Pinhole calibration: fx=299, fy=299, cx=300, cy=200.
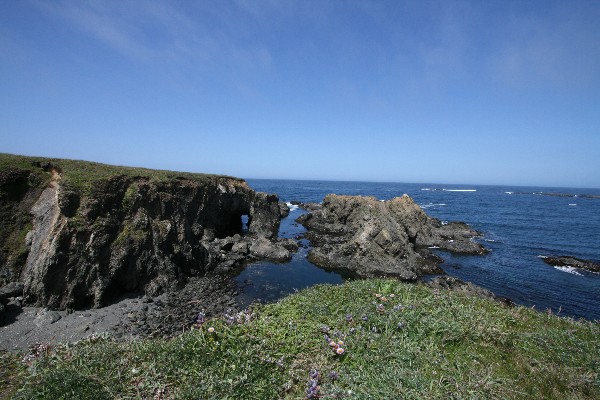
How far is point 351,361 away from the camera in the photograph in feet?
21.1

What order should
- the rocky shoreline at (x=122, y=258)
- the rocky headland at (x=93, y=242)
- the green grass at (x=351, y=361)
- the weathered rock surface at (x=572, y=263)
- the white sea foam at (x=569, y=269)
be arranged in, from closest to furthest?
the green grass at (x=351, y=361), the rocky shoreline at (x=122, y=258), the rocky headland at (x=93, y=242), the white sea foam at (x=569, y=269), the weathered rock surface at (x=572, y=263)

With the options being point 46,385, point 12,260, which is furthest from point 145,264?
point 46,385

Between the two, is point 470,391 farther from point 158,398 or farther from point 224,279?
point 224,279

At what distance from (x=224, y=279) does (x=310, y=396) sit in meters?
20.8

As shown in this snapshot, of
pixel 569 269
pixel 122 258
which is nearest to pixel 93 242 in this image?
pixel 122 258

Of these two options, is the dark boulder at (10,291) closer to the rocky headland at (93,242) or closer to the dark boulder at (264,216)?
the rocky headland at (93,242)

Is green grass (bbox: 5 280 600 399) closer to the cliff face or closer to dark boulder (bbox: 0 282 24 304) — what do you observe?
the cliff face

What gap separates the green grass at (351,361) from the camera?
539 cm

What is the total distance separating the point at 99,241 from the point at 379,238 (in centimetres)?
2388

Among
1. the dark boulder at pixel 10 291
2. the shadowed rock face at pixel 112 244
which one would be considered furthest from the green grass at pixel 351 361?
the dark boulder at pixel 10 291

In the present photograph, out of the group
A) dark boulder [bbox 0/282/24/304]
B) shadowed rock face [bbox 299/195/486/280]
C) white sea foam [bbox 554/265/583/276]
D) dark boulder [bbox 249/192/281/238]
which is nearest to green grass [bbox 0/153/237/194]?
→ dark boulder [bbox 0/282/24/304]

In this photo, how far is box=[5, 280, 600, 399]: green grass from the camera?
5.39 meters

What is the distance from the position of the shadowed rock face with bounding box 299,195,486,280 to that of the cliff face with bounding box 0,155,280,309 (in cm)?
1205

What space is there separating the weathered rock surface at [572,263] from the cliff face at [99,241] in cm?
3607
